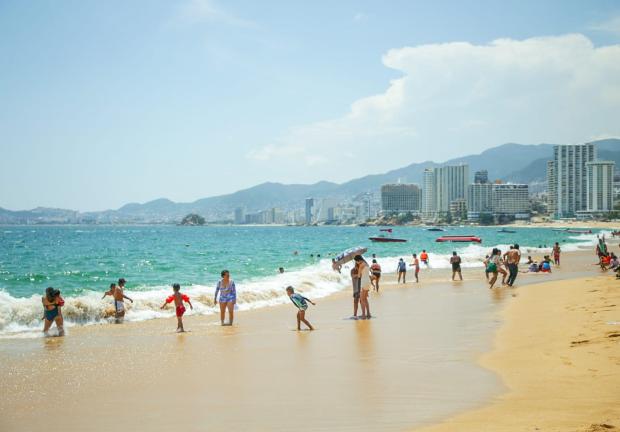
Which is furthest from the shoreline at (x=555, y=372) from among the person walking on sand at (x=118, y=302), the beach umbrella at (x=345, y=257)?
the beach umbrella at (x=345, y=257)

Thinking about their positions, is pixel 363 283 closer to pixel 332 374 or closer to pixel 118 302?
pixel 332 374

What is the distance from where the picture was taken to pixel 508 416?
21.9ft

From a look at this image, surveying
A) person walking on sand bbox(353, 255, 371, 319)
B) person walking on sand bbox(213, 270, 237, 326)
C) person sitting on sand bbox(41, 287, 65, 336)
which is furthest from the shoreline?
person sitting on sand bbox(41, 287, 65, 336)

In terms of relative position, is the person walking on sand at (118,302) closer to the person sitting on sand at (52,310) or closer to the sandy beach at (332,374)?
the sandy beach at (332,374)

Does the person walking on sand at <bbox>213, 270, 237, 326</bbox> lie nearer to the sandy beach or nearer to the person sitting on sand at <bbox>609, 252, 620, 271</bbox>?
the sandy beach

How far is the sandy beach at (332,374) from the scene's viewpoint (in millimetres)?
6992

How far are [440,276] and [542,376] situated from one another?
25557 millimetres

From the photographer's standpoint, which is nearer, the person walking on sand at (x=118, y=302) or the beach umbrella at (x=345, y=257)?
the person walking on sand at (x=118, y=302)

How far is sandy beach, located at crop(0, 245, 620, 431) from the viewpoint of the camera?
6992mm

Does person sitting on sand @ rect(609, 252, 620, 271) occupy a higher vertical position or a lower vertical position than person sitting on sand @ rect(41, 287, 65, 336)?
lower

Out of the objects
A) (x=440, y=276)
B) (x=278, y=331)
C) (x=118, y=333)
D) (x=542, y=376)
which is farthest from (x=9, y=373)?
(x=440, y=276)

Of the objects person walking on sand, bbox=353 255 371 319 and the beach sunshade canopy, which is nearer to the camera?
person walking on sand, bbox=353 255 371 319

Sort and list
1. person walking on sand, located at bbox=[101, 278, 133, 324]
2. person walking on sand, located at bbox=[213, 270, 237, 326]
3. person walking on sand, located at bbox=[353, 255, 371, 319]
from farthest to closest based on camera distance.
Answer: person walking on sand, located at bbox=[101, 278, 133, 324], person walking on sand, located at bbox=[353, 255, 371, 319], person walking on sand, located at bbox=[213, 270, 237, 326]

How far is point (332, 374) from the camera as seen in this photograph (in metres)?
9.34
